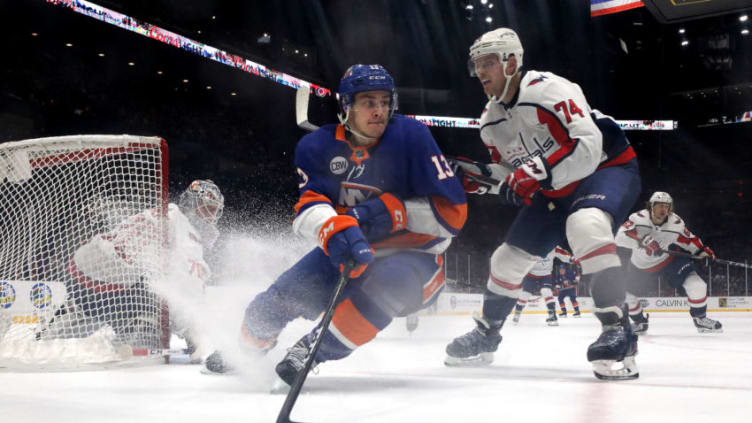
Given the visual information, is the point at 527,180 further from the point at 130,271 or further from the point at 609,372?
the point at 130,271

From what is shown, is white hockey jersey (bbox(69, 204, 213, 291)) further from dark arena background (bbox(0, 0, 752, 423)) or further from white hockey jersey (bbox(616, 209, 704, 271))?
white hockey jersey (bbox(616, 209, 704, 271))

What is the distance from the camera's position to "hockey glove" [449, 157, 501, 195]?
2.39 m

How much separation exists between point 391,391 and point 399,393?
45 mm

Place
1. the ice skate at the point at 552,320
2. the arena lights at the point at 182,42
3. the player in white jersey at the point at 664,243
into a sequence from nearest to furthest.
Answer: the player in white jersey at the point at 664,243 < the ice skate at the point at 552,320 < the arena lights at the point at 182,42

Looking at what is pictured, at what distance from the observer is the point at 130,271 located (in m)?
2.70

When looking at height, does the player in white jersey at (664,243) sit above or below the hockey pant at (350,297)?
below

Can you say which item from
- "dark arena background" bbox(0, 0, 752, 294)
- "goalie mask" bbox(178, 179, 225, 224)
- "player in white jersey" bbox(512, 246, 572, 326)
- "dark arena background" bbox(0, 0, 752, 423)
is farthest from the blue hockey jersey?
"dark arena background" bbox(0, 0, 752, 294)

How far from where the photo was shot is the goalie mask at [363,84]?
1.83m

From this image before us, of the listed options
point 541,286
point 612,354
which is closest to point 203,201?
point 612,354

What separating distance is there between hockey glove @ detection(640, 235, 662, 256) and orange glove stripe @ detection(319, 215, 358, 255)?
→ 174 inches

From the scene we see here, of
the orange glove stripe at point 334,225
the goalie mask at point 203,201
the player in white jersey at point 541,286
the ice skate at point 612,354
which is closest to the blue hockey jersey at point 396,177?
the orange glove stripe at point 334,225

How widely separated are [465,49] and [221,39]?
4.68m

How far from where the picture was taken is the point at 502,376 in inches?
86.6

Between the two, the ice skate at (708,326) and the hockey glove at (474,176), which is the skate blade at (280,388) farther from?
the ice skate at (708,326)
